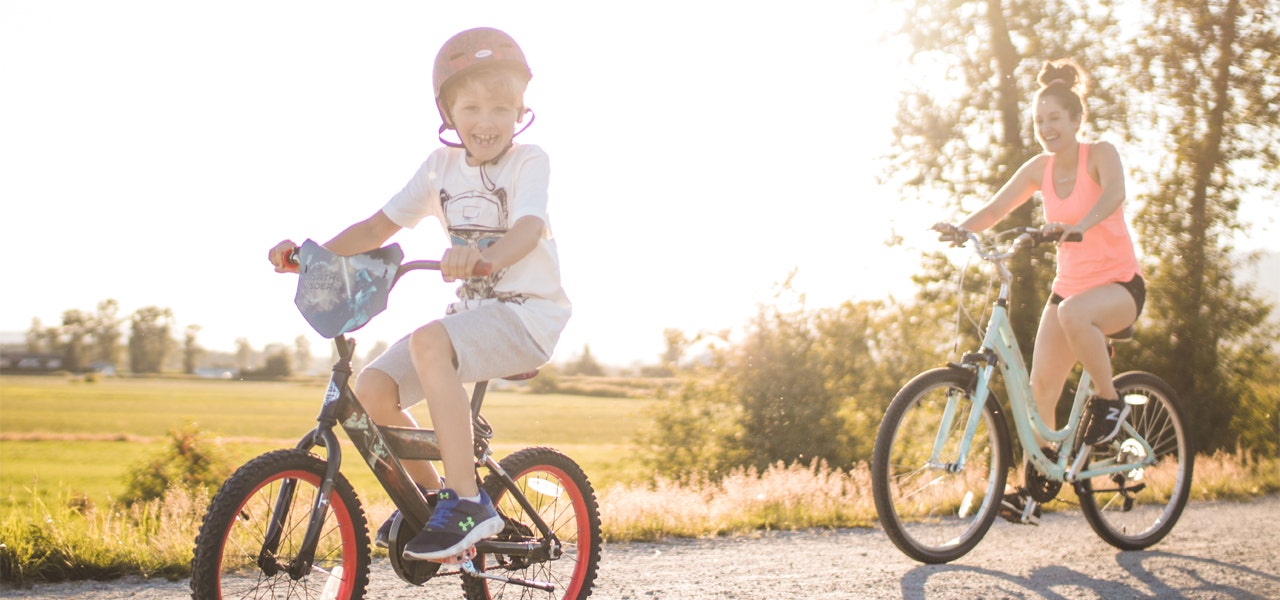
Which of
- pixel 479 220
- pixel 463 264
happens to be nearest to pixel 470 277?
pixel 479 220

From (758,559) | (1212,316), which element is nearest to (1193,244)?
(1212,316)

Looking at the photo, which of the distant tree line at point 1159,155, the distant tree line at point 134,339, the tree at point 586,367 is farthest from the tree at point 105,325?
the distant tree line at point 1159,155

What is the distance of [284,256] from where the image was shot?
10.0ft

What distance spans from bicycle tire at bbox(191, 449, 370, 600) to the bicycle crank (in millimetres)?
299

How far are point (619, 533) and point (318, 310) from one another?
9.27 ft

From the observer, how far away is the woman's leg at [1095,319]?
4.84 m

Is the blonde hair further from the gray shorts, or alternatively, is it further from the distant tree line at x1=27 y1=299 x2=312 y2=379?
the distant tree line at x1=27 y1=299 x2=312 y2=379

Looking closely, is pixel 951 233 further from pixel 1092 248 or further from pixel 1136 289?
pixel 1136 289

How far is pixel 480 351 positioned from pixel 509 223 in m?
0.44

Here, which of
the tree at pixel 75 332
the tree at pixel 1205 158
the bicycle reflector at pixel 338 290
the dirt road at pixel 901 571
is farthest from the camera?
the tree at pixel 75 332

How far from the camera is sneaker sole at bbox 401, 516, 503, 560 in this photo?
2.87 metres

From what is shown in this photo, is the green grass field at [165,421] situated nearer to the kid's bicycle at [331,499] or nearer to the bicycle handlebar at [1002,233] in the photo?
the bicycle handlebar at [1002,233]

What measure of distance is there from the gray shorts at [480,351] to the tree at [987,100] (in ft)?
36.5

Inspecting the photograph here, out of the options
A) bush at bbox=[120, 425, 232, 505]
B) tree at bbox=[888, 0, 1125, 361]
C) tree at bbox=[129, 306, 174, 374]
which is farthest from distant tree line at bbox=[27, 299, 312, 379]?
tree at bbox=[888, 0, 1125, 361]
